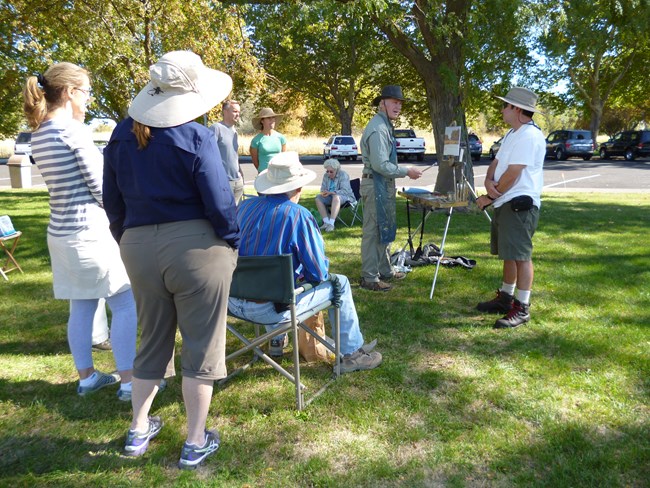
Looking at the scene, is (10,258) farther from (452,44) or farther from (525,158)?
(452,44)

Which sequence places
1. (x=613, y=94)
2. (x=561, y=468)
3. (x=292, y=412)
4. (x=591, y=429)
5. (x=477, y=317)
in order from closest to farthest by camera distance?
1. (x=561, y=468)
2. (x=591, y=429)
3. (x=292, y=412)
4. (x=477, y=317)
5. (x=613, y=94)

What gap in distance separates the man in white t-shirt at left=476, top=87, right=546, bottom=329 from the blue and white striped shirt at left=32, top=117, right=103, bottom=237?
9.23 feet

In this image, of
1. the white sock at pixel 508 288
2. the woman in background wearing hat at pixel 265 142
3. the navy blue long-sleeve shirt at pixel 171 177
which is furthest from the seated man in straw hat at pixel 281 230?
the woman in background wearing hat at pixel 265 142

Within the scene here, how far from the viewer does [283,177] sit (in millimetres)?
2998

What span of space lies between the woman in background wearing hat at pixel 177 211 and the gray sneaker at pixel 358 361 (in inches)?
49.4

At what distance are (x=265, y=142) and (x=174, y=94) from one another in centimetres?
437

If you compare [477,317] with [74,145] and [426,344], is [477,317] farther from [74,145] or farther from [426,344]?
[74,145]

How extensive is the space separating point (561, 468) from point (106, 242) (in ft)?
8.70

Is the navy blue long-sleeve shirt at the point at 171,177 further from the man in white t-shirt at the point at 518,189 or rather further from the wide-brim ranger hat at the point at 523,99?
the wide-brim ranger hat at the point at 523,99

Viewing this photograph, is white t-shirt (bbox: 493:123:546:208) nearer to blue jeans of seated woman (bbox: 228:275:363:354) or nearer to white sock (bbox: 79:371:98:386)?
blue jeans of seated woman (bbox: 228:275:363:354)

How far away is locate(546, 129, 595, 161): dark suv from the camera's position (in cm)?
2672

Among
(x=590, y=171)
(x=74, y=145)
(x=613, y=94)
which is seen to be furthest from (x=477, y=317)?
(x=613, y=94)

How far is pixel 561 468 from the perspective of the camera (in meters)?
2.44

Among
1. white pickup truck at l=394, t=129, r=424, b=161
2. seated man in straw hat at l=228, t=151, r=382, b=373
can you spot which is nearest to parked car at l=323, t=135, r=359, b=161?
white pickup truck at l=394, t=129, r=424, b=161
